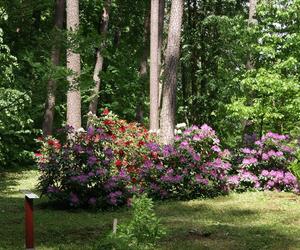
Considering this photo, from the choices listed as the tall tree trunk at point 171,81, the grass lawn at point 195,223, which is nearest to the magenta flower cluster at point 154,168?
the grass lawn at point 195,223

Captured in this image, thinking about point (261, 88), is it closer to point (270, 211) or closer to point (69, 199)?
point (270, 211)

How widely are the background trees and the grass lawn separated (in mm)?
2236

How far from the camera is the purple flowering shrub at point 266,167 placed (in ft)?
44.1

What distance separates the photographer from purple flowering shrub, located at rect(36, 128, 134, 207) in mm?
10930

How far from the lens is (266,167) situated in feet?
45.6

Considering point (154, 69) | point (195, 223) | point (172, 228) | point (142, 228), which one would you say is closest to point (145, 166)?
point (195, 223)

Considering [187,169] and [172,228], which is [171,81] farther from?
[172,228]

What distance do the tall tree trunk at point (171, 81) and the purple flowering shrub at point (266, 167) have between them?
240 centimetres

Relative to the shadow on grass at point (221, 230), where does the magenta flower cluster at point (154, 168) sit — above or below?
above

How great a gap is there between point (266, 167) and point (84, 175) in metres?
5.58

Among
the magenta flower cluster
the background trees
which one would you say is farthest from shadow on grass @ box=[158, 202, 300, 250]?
the background trees

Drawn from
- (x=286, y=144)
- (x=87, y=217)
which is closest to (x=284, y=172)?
(x=286, y=144)

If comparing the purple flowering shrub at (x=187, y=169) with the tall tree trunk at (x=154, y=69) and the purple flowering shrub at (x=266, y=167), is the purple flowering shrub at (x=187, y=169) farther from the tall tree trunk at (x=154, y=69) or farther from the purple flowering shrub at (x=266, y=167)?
the tall tree trunk at (x=154, y=69)

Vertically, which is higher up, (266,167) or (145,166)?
(145,166)
